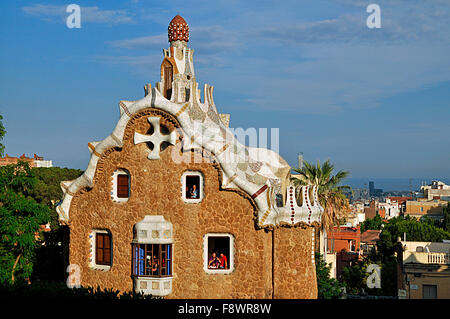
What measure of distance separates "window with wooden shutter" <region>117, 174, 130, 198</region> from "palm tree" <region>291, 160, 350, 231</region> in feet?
53.7

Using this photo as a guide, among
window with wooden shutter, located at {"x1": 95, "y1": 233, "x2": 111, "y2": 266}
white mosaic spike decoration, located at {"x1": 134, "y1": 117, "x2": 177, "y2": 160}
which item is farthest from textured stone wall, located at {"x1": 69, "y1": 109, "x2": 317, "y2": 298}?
window with wooden shutter, located at {"x1": 95, "y1": 233, "x2": 111, "y2": 266}

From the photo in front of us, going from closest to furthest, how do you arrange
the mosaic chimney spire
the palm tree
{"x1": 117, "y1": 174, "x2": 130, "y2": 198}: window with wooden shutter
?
{"x1": 117, "y1": 174, "x2": 130, "y2": 198}: window with wooden shutter
the mosaic chimney spire
the palm tree

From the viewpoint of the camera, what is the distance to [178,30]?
971 inches

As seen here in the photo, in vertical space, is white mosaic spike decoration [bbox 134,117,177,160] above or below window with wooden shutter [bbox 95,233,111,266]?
above

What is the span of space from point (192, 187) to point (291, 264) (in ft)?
15.4

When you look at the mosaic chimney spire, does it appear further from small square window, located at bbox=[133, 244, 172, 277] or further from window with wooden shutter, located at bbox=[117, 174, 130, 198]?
small square window, located at bbox=[133, 244, 172, 277]

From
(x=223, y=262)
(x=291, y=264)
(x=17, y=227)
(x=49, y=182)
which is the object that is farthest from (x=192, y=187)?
(x=49, y=182)

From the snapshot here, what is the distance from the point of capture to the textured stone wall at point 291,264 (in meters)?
19.7

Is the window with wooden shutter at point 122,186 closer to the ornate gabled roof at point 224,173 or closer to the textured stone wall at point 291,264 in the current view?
the ornate gabled roof at point 224,173

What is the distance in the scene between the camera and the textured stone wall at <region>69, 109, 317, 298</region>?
1912 cm

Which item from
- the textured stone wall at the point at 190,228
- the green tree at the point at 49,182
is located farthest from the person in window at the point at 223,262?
the green tree at the point at 49,182

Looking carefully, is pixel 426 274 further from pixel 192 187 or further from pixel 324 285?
pixel 192 187
